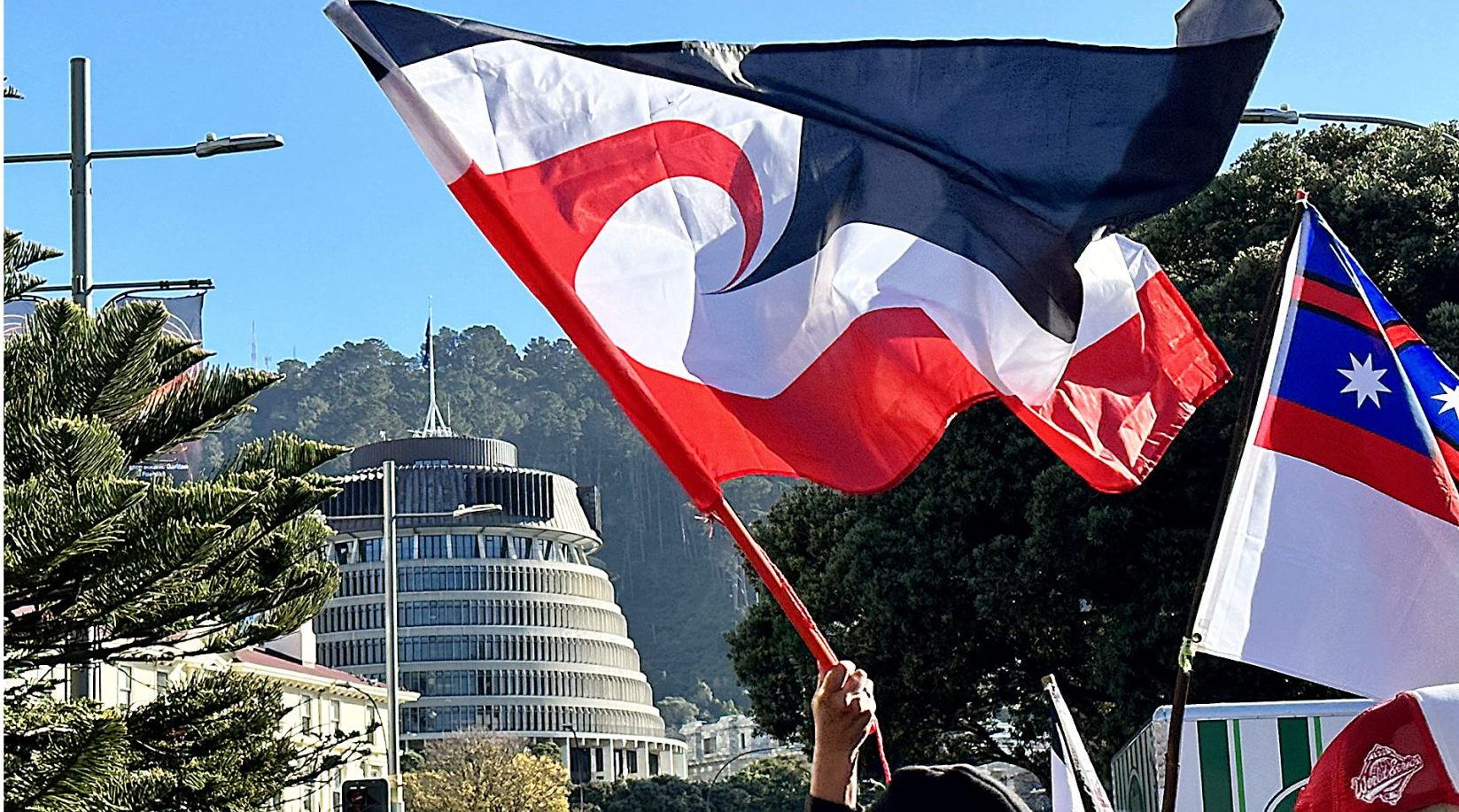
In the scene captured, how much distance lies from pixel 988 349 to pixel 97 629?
29.6 ft

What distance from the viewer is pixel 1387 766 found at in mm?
2195

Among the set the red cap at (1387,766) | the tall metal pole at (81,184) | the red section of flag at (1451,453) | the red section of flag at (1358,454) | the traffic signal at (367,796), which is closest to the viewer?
the red cap at (1387,766)

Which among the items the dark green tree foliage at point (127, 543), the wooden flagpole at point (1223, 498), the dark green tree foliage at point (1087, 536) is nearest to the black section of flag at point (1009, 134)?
the wooden flagpole at point (1223, 498)

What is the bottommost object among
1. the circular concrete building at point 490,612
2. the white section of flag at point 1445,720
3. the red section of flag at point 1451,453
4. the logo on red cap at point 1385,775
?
the logo on red cap at point 1385,775

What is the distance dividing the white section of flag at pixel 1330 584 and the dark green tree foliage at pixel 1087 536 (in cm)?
1439

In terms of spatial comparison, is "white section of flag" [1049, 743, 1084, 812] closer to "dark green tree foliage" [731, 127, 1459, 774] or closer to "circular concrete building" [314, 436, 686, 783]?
"dark green tree foliage" [731, 127, 1459, 774]

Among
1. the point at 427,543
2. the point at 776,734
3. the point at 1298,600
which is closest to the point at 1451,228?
the point at 776,734

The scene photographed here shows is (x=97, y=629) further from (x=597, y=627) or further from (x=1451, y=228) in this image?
(x=597, y=627)

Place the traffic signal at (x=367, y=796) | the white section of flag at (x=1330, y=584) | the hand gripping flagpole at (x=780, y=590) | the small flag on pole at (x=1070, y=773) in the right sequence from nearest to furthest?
1. the hand gripping flagpole at (x=780, y=590)
2. the small flag on pole at (x=1070, y=773)
3. the white section of flag at (x=1330, y=584)
4. the traffic signal at (x=367, y=796)

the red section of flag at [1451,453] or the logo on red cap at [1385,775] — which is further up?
the red section of flag at [1451,453]

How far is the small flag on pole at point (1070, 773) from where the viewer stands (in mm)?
4531

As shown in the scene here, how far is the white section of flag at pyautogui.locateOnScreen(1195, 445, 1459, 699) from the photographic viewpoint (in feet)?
16.9

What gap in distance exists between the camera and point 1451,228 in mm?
20688

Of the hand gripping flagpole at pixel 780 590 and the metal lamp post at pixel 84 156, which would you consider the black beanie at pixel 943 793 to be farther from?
the metal lamp post at pixel 84 156
